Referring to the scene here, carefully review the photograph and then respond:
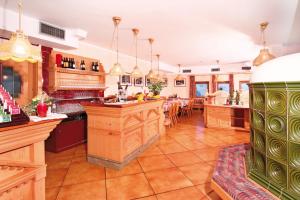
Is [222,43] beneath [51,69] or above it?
→ above

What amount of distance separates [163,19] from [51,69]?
9.71ft

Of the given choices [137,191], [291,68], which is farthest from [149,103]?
[291,68]

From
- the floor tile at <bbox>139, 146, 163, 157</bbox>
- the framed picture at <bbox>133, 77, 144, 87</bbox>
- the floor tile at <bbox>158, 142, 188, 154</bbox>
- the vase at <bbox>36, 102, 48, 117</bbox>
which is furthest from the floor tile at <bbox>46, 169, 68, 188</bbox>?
the framed picture at <bbox>133, 77, 144, 87</bbox>

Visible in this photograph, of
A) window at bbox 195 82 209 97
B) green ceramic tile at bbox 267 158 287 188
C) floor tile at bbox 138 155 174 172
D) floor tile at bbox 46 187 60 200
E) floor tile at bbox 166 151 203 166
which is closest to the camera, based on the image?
green ceramic tile at bbox 267 158 287 188

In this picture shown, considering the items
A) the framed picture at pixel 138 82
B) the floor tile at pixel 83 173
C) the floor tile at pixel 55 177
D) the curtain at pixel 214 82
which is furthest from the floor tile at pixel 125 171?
the curtain at pixel 214 82

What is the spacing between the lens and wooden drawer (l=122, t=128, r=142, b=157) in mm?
3475

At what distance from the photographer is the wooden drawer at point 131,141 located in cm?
347

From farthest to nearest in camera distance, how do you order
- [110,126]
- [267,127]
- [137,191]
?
[110,126], [137,191], [267,127]

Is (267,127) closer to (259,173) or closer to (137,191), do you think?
(259,173)

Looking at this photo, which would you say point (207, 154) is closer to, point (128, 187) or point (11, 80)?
point (128, 187)

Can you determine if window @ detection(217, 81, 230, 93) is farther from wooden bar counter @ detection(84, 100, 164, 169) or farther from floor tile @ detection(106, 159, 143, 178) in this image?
floor tile @ detection(106, 159, 143, 178)

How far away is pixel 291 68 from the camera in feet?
5.60

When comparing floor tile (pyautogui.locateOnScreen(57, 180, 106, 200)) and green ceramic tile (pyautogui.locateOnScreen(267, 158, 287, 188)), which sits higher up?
green ceramic tile (pyautogui.locateOnScreen(267, 158, 287, 188))

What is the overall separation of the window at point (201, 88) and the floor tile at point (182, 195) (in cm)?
1081
